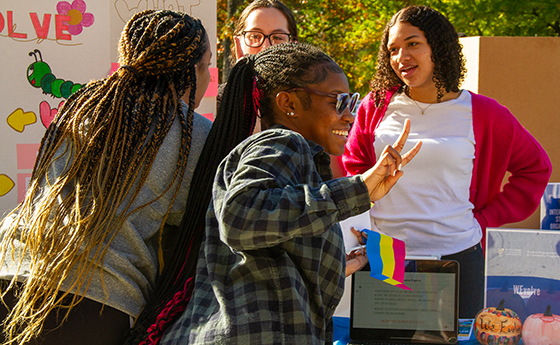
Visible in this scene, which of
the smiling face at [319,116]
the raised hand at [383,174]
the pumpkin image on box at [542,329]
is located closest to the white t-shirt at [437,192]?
the pumpkin image on box at [542,329]

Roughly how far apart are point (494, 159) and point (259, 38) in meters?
1.29

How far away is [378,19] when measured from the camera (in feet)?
33.1

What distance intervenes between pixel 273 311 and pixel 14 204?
165 cm

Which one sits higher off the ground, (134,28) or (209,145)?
(134,28)

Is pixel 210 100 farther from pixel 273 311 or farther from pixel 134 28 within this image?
pixel 273 311

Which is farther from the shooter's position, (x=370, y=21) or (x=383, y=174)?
(x=370, y=21)

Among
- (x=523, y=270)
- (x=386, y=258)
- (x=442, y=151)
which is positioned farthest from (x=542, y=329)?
(x=442, y=151)

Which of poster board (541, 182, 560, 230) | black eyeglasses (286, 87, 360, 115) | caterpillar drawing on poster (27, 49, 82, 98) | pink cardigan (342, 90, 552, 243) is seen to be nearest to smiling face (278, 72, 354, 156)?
black eyeglasses (286, 87, 360, 115)

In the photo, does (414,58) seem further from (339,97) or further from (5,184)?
(5,184)

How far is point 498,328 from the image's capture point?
1727mm

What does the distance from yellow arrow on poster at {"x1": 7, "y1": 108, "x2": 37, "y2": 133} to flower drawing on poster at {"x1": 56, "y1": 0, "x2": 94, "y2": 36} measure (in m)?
0.42

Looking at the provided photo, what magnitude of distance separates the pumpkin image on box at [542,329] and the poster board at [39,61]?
2.01 meters

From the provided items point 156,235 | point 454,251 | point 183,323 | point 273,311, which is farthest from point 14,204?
point 454,251

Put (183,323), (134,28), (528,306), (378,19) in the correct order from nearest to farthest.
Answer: (183,323), (134,28), (528,306), (378,19)
